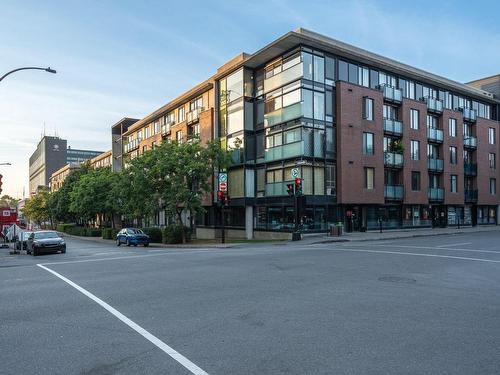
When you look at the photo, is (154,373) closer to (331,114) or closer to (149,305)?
(149,305)

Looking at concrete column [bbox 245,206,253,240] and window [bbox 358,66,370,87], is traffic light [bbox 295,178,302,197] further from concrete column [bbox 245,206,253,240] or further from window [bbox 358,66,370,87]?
window [bbox 358,66,370,87]

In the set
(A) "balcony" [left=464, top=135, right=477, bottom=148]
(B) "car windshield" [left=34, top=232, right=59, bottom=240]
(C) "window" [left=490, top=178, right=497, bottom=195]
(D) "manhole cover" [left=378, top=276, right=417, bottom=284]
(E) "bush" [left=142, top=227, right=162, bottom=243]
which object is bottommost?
(E) "bush" [left=142, top=227, right=162, bottom=243]

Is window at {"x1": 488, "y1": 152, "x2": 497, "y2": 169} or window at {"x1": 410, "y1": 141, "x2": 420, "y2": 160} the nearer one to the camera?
window at {"x1": 410, "y1": 141, "x2": 420, "y2": 160}

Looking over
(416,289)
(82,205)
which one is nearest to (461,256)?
(416,289)

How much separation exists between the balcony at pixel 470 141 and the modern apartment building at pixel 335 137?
0.44ft

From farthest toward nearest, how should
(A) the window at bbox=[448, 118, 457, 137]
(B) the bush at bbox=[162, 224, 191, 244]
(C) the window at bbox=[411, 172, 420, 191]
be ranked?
(A) the window at bbox=[448, 118, 457, 137], (C) the window at bbox=[411, 172, 420, 191], (B) the bush at bbox=[162, 224, 191, 244]

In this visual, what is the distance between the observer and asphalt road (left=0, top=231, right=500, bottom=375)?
5.43 metres

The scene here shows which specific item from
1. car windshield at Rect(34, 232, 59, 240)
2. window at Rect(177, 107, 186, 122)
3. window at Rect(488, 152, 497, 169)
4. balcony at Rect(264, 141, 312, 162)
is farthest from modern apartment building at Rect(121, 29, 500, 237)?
car windshield at Rect(34, 232, 59, 240)

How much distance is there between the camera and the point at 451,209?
156ft

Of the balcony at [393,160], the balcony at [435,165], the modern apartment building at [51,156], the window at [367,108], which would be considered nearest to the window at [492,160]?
the balcony at [435,165]

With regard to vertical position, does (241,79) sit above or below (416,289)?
above

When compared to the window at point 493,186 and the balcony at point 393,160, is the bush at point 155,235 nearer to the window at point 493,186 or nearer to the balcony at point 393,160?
the balcony at point 393,160

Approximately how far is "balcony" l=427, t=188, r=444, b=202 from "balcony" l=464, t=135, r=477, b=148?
7679 mm

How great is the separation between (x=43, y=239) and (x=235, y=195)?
59.6ft
